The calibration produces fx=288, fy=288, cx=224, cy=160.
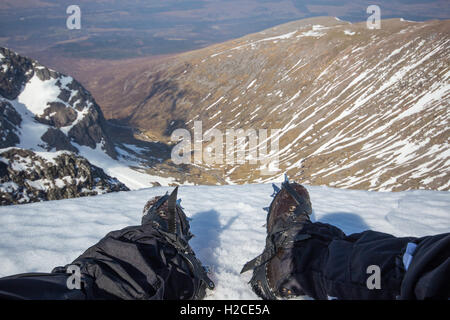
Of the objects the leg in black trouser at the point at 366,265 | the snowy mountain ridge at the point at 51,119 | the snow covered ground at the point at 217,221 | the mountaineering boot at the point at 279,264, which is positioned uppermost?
the leg in black trouser at the point at 366,265

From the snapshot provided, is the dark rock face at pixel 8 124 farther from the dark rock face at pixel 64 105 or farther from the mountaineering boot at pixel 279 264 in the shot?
the mountaineering boot at pixel 279 264

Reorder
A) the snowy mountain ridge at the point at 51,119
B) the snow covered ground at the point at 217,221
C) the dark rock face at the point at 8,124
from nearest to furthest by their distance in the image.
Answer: the snow covered ground at the point at 217,221 < the dark rock face at the point at 8,124 < the snowy mountain ridge at the point at 51,119

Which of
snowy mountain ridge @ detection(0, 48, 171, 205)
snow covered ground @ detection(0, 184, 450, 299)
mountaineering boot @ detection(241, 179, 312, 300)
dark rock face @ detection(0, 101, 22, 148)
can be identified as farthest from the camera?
snowy mountain ridge @ detection(0, 48, 171, 205)

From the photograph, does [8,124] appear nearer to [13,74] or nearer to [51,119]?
[51,119]

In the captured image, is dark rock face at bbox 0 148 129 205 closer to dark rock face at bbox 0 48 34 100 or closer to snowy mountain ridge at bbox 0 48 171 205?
snowy mountain ridge at bbox 0 48 171 205

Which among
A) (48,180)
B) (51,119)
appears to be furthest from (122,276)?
(51,119)

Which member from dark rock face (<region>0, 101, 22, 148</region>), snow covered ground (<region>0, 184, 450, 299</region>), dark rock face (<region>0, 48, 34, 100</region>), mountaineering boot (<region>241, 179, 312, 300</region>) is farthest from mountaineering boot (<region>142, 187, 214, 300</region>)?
dark rock face (<region>0, 48, 34, 100</region>)

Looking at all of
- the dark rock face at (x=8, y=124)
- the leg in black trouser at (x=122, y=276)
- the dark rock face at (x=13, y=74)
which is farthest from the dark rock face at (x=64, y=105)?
the leg in black trouser at (x=122, y=276)
